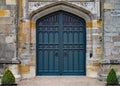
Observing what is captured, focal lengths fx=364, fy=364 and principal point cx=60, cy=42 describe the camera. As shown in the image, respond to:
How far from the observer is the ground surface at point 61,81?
11922 mm

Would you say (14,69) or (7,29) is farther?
(7,29)

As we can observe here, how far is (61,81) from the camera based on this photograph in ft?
40.7

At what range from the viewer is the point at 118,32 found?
12.7 m

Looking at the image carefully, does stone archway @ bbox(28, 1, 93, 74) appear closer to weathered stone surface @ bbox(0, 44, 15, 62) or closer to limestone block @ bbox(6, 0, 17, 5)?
limestone block @ bbox(6, 0, 17, 5)

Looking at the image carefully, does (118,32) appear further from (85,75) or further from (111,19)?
(85,75)

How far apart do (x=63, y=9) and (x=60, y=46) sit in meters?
1.37

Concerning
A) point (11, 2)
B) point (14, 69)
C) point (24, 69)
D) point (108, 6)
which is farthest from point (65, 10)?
point (14, 69)

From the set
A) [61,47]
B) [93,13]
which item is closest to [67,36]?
[61,47]

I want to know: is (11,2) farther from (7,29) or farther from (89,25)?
(89,25)

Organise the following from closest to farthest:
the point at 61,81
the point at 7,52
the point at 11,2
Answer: the point at 61,81 < the point at 7,52 < the point at 11,2

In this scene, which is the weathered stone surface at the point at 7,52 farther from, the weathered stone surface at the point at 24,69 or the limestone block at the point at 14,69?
the weathered stone surface at the point at 24,69

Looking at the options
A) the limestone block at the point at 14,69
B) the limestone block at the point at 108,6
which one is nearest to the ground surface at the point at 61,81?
the limestone block at the point at 14,69

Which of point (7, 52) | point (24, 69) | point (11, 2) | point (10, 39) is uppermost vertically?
point (11, 2)

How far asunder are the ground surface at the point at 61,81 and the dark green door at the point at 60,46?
444mm
